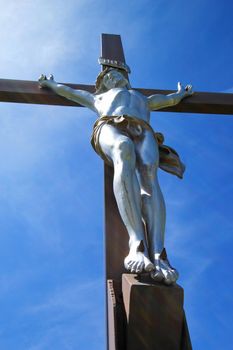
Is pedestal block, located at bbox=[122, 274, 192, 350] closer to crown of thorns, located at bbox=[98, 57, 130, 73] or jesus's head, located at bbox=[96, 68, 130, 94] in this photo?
jesus's head, located at bbox=[96, 68, 130, 94]

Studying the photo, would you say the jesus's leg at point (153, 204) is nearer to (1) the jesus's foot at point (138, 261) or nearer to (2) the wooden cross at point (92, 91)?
(1) the jesus's foot at point (138, 261)

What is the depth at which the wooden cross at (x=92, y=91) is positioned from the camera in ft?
7.42

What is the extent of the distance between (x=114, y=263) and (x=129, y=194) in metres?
0.47

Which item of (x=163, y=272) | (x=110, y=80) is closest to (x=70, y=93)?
(x=110, y=80)

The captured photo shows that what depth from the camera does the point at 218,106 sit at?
4.32 metres

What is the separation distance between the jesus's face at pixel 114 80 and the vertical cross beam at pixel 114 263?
893 millimetres

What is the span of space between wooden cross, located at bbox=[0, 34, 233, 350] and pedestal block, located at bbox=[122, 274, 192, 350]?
2.7 inches

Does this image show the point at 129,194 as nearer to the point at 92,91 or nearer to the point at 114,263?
the point at 114,263

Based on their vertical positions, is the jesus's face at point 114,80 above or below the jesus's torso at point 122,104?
above

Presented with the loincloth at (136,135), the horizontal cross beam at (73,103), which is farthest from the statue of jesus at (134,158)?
the horizontal cross beam at (73,103)

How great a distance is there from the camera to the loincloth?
3133mm

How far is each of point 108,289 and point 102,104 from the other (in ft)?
5.39

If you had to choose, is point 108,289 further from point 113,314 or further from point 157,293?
point 157,293

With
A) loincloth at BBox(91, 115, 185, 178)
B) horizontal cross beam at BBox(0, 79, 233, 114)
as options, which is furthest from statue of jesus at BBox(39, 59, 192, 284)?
horizontal cross beam at BBox(0, 79, 233, 114)
